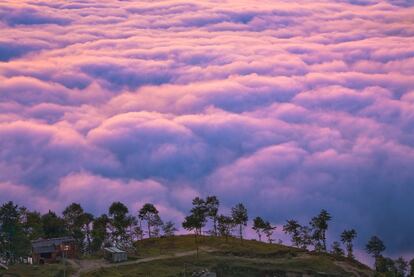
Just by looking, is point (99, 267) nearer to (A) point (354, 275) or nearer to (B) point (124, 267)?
(B) point (124, 267)

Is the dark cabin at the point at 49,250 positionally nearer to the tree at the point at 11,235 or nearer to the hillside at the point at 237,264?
the tree at the point at 11,235

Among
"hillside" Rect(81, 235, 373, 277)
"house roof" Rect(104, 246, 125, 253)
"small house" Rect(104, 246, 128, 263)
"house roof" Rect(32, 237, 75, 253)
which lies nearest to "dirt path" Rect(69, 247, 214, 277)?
"hillside" Rect(81, 235, 373, 277)

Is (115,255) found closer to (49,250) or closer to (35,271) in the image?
(49,250)

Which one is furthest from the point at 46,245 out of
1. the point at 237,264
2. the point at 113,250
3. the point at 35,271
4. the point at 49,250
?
the point at 237,264

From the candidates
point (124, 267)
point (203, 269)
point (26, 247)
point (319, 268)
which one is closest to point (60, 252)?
point (26, 247)

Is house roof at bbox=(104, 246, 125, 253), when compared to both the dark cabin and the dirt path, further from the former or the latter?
the dark cabin
